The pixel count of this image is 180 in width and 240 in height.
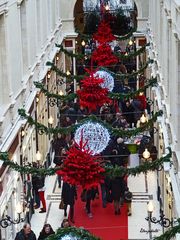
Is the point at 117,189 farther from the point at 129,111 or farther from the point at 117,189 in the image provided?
the point at 129,111

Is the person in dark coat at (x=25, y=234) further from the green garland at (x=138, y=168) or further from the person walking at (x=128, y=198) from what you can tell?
the person walking at (x=128, y=198)

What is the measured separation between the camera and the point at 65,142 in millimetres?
20016

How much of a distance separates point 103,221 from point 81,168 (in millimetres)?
5770

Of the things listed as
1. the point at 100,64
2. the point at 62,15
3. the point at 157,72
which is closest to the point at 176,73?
the point at 157,72

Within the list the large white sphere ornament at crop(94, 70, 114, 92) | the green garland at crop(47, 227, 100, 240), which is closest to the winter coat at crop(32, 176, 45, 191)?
the large white sphere ornament at crop(94, 70, 114, 92)

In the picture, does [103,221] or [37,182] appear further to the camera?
[37,182]

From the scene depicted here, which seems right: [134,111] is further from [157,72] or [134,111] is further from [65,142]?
[65,142]

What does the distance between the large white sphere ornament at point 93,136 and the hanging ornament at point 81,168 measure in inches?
22.4

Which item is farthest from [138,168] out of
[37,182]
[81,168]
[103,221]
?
[37,182]

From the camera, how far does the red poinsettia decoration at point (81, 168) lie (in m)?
11.9

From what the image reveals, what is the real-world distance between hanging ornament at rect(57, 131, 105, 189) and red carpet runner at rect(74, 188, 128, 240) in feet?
14.7

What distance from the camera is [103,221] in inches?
685

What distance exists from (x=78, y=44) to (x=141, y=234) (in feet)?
62.6

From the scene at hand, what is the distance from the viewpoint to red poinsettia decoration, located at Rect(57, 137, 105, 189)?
1190 cm
